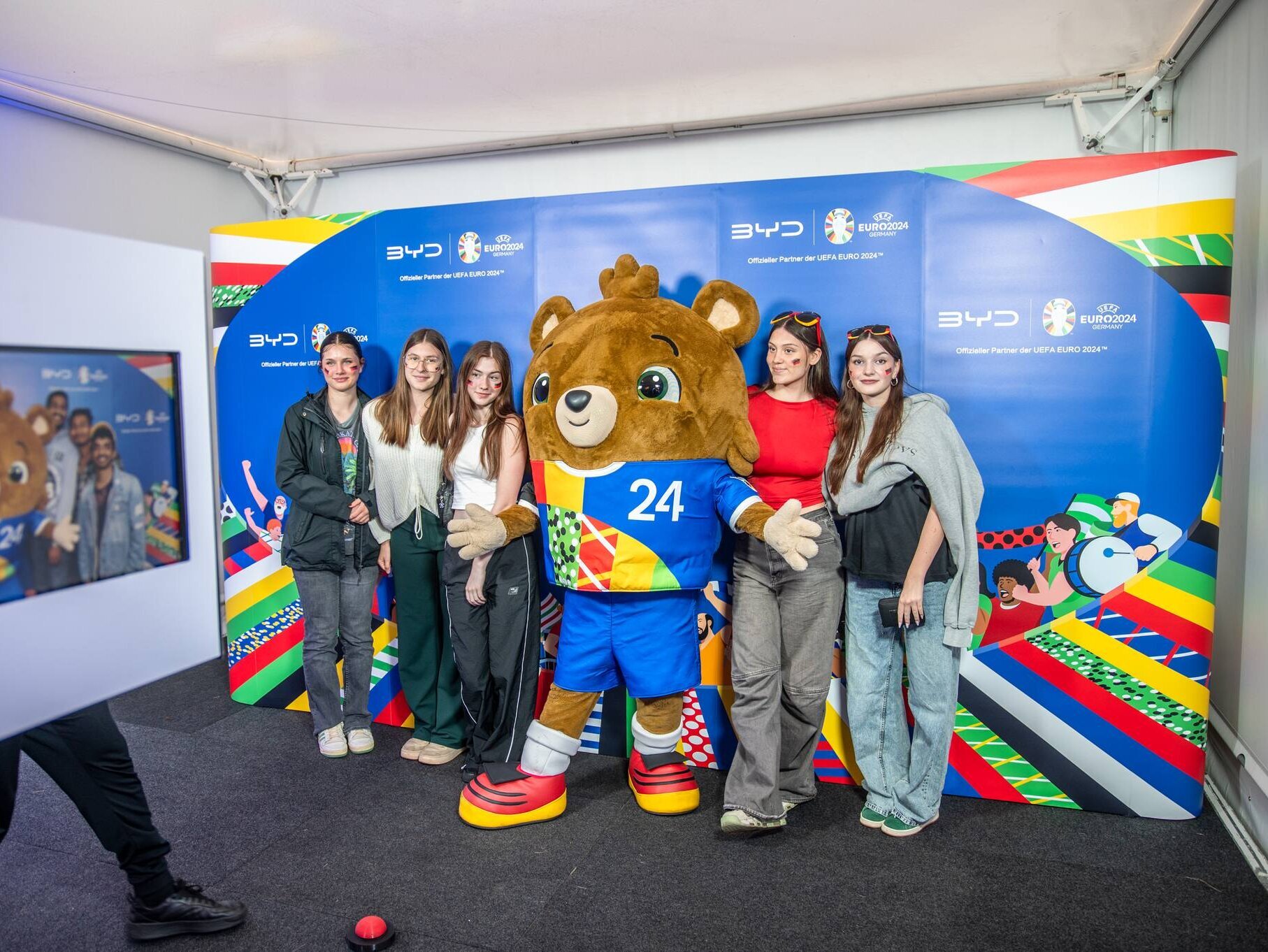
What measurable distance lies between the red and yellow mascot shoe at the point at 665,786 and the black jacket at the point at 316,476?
54.3 inches

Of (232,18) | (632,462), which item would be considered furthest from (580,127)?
(632,462)

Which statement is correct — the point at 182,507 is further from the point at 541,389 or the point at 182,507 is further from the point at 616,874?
the point at 616,874

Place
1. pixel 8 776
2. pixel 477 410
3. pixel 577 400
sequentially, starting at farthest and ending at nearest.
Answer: pixel 477 410 < pixel 577 400 < pixel 8 776

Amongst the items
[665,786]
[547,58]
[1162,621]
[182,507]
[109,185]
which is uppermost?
[547,58]

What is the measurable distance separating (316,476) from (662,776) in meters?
1.73

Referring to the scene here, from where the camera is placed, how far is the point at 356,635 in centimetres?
343

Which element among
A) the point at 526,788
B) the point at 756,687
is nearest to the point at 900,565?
the point at 756,687

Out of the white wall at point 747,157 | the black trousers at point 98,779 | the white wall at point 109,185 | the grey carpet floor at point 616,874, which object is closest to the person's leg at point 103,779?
the black trousers at point 98,779

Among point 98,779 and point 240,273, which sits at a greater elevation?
point 240,273

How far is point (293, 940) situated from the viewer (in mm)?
2236

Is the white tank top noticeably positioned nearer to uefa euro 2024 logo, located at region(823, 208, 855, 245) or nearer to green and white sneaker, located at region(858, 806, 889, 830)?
uefa euro 2024 logo, located at region(823, 208, 855, 245)

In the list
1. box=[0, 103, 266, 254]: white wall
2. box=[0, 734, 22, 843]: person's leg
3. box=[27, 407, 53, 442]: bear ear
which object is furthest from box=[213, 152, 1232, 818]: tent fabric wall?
box=[27, 407, 53, 442]: bear ear

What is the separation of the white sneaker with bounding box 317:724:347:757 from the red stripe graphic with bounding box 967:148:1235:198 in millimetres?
3117

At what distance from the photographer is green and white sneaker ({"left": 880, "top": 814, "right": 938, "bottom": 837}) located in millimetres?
2754
